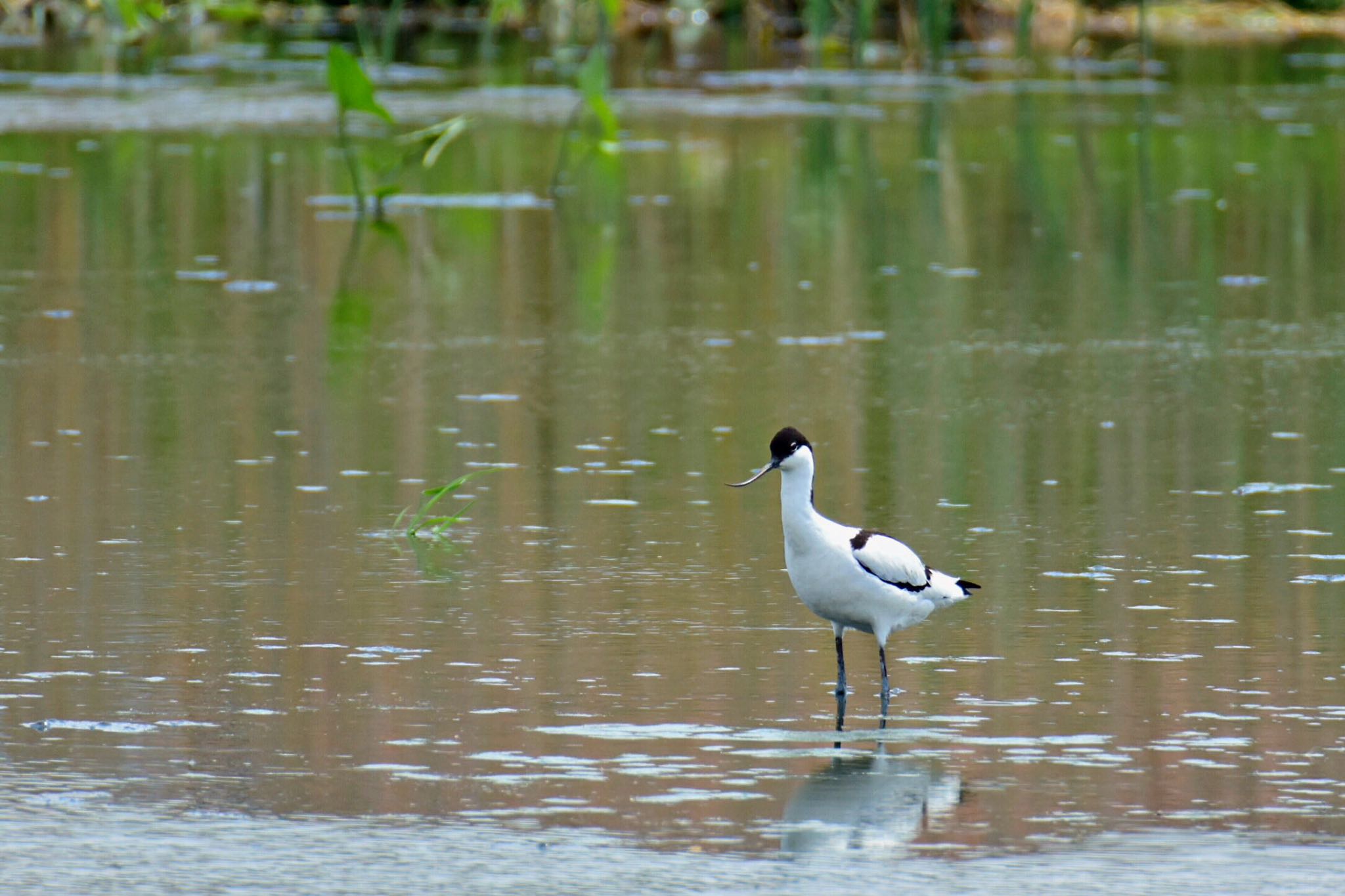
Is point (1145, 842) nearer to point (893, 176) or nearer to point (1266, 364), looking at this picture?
point (1266, 364)

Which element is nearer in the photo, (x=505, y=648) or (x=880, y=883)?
(x=880, y=883)

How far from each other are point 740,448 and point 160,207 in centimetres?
1048

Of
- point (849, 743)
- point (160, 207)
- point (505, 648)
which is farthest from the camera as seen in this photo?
point (160, 207)

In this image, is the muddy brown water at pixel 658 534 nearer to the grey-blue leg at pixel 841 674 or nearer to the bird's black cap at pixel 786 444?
the grey-blue leg at pixel 841 674

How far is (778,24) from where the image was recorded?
48500 millimetres

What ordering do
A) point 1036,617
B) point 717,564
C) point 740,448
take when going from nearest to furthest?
point 1036,617
point 717,564
point 740,448

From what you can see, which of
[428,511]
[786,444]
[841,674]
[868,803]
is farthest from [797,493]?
[428,511]

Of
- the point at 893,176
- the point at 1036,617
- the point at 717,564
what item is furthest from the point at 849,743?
the point at 893,176

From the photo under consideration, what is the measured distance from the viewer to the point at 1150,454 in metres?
11.7

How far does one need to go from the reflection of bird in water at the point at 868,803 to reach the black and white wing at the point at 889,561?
70cm

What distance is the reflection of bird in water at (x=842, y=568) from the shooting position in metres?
7.43

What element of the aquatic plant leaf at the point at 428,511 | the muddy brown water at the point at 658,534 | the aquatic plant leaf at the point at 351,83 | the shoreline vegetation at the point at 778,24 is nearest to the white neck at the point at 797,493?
the muddy brown water at the point at 658,534

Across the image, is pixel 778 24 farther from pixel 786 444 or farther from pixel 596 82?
pixel 786 444

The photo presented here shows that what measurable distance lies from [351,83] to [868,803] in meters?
12.9
